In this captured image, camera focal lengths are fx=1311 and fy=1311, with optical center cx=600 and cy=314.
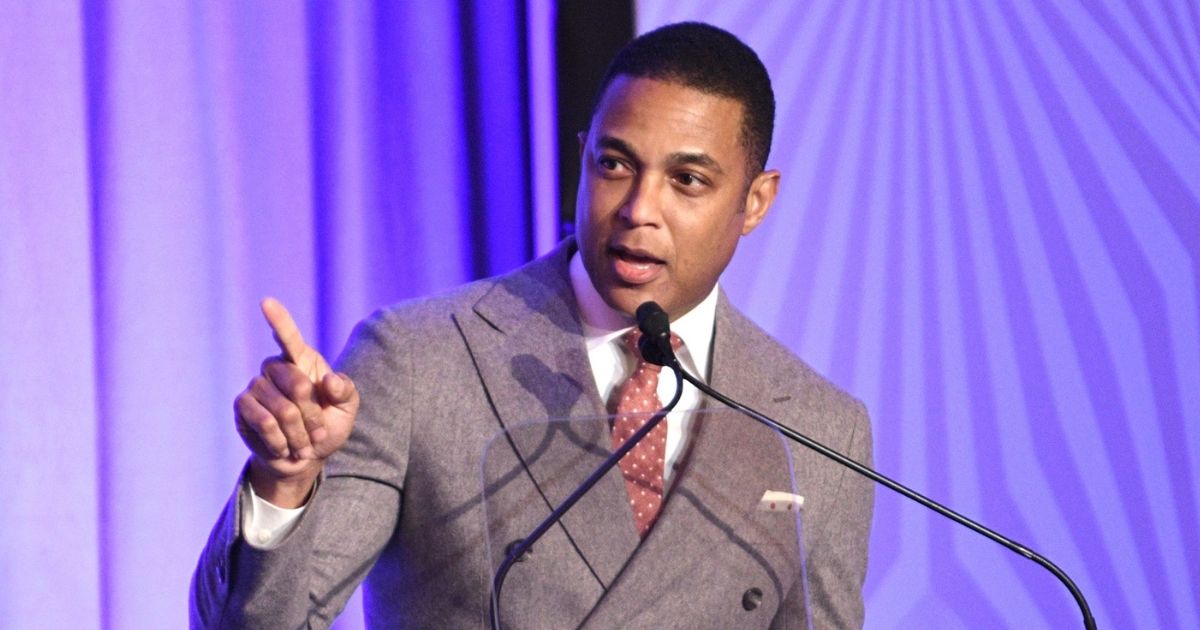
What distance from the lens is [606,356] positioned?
171 cm

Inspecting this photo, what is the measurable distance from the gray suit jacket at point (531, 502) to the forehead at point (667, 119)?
0.22 m

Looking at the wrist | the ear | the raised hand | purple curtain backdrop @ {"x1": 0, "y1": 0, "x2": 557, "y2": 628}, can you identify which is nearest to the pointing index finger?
the raised hand

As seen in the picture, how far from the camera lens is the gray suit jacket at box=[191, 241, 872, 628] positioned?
113 centimetres

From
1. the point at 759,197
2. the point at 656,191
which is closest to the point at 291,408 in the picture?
the point at 656,191

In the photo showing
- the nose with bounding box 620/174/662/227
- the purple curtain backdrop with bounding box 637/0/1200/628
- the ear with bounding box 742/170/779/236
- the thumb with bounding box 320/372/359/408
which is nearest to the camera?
the thumb with bounding box 320/372/359/408

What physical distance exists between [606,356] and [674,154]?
11.1 inches

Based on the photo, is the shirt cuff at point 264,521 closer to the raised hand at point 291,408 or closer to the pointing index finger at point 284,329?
the raised hand at point 291,408

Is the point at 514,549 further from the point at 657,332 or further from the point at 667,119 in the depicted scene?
the point at 667,119

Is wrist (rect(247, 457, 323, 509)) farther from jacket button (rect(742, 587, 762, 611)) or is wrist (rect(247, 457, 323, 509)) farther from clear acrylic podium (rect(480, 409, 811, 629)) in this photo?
jacket button (rect(742, 587, 762, 611))

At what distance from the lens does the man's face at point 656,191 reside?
171cm

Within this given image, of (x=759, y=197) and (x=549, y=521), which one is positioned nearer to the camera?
(x=549, y=521)

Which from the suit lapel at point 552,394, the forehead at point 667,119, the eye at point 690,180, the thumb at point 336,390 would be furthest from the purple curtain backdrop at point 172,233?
the thumb at point 336,390

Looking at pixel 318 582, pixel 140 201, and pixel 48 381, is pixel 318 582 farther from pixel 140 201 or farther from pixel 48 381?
pixel 140 201

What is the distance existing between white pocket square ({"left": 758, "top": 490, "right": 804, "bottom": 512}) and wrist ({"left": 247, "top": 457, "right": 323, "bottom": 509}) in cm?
43
